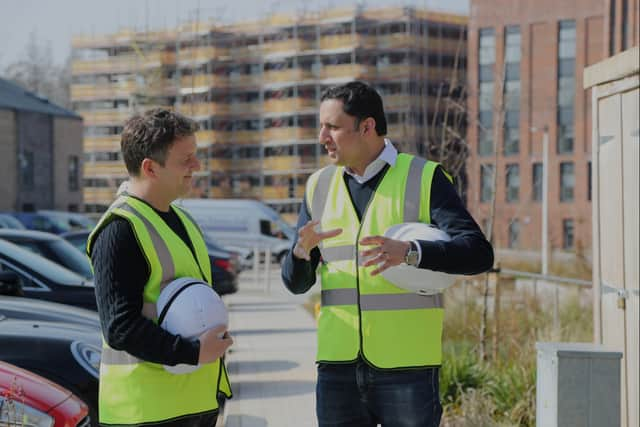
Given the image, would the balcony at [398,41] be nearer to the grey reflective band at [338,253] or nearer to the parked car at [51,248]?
the parked car at [51,248]

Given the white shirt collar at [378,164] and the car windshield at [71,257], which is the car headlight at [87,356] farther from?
the car windshield at [71,257]

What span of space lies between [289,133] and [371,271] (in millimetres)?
74868

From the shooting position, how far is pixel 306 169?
3071 inches

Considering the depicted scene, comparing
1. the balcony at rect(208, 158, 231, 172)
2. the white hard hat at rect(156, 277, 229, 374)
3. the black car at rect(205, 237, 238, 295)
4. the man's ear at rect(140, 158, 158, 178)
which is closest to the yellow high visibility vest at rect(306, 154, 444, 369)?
the white hard hat at rect(156, 277, 229, 374)

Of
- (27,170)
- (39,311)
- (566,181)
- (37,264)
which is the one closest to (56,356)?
(39,311)

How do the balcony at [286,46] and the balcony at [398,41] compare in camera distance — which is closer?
the balcony at [398,41]

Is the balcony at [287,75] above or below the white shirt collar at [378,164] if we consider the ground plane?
above

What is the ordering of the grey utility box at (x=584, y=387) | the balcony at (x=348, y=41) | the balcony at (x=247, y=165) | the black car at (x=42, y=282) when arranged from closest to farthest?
1. the grey utility box at (x=584, y=387)
2. the black car at (x=42, y=282)
3. the balcony at (x=348, y=41)
4. the balcony at (x=247, y=165)

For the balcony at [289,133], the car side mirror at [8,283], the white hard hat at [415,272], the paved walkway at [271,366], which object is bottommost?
the paved walkway at [271,366]

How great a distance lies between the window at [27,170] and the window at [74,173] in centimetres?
364

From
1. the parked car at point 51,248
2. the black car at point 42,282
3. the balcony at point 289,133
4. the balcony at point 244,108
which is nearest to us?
the black car at point 42,282

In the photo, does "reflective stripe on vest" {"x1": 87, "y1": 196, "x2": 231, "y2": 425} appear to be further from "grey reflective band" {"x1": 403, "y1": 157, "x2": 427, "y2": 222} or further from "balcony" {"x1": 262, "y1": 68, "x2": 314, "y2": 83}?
"balcony" {"x1": 262, "y1": 68, "x2": 314, "y2": 83}

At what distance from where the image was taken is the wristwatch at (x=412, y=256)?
3.87 m

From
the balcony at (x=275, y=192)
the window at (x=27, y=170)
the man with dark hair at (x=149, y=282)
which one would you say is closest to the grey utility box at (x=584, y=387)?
the man with dark hair at (x=149, y=282)
